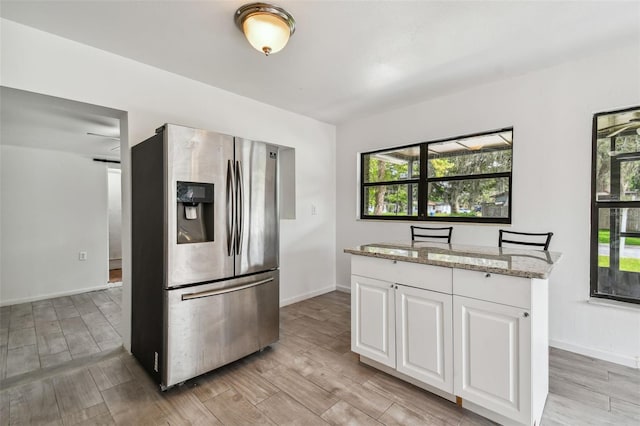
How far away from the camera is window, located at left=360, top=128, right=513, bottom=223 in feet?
10.2

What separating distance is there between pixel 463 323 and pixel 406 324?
38 cm

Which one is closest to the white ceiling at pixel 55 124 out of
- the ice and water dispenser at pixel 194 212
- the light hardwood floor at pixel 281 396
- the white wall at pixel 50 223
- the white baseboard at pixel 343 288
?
the white wall at pixel 50 223

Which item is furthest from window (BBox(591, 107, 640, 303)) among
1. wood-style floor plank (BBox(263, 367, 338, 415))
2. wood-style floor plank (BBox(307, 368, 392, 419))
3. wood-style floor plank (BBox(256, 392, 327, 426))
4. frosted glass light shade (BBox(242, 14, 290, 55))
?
frosted glass light shade (BBox(242, 14, 290, 55))

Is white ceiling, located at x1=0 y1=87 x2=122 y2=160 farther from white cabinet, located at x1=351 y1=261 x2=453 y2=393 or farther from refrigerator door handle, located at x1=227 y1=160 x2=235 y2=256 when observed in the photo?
white cabinet, located at x1=351 y1=261 x2=453 y2=393

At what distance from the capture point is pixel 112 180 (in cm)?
637

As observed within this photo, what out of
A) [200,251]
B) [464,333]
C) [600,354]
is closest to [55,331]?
[200,251]

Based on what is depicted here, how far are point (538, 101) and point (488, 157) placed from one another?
2.17 ft

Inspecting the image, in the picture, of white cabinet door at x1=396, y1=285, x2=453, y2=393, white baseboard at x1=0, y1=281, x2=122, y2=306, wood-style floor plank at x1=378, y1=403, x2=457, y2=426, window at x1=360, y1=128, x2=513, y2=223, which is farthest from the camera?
white baseboard at x1=0, y1=281, x2=122, y2=306

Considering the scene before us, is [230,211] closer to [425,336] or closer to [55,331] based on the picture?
[425,336]

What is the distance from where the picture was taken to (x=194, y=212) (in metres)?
2.18

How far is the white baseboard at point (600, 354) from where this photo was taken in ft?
7.56

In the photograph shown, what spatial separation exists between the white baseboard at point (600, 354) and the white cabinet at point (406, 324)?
5.47ft

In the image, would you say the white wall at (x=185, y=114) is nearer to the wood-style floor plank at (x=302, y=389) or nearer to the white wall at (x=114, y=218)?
the wood-style floor plank at (x=302, y=389)

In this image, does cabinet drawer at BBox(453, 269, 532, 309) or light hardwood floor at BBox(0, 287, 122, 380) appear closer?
cabinet drawer at BBox(453, 269, 532, 309)
